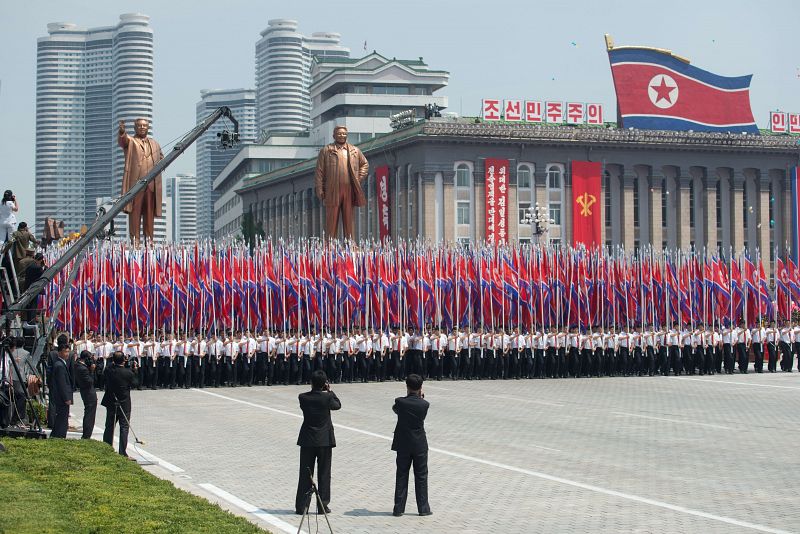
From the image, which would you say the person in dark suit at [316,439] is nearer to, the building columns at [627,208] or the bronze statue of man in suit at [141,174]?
the bronze statue of man in suit at [141,174]

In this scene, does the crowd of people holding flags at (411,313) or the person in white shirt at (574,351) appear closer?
the crowd of people holding flags at (411,313)

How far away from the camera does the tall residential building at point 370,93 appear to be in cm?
10075

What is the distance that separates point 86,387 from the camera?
16.8m

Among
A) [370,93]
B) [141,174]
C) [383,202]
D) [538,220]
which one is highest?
[370,93]

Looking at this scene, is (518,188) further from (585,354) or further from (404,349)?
(404,349)

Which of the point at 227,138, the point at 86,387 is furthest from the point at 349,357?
the point at 86,387

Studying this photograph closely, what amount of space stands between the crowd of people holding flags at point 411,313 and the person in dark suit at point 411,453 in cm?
1801

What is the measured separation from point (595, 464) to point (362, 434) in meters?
4.65

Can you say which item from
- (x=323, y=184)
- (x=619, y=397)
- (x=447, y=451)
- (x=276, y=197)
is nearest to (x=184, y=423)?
(x=447, y=451)

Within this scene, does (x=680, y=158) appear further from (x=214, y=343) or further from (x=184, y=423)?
(x=184, y=423)

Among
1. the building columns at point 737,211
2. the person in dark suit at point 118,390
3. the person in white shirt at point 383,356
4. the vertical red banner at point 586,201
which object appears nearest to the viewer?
the person in dark suit at point 118,390

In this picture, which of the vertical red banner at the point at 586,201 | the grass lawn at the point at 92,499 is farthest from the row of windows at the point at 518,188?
the grass lawn at the point at 92,499

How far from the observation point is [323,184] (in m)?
39.2

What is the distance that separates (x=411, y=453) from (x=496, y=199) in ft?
194
